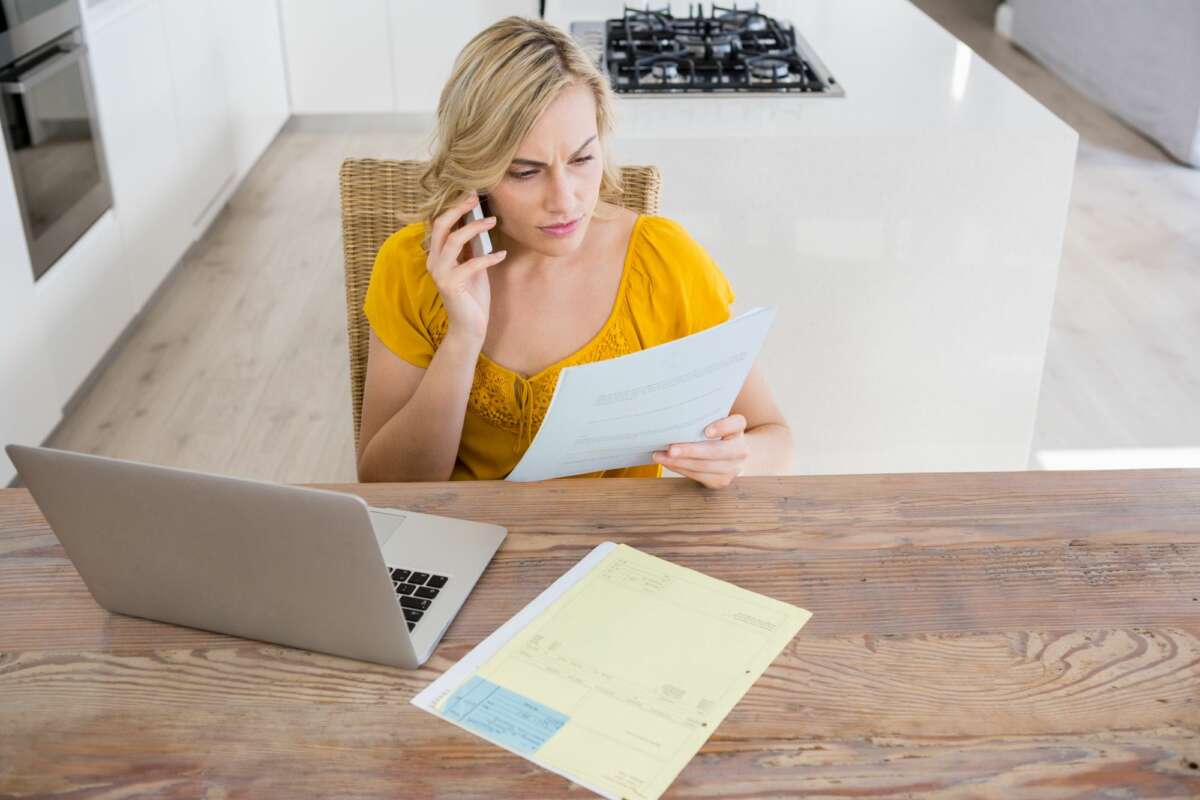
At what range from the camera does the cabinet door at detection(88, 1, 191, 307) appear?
124 inches

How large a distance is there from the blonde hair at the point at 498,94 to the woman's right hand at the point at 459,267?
0.04 m

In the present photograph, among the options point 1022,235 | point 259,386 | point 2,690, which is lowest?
point 259,386

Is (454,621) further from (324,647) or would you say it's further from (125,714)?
(125,714)

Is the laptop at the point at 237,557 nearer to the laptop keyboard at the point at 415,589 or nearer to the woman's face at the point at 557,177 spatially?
the laptop keyboard at the point at 415,589

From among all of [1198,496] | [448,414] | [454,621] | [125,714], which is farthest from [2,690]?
[1198,496]

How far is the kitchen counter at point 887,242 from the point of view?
2.25 meters

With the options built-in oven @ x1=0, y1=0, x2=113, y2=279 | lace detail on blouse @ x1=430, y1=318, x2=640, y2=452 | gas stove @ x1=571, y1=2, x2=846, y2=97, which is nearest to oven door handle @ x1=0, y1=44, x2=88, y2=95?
built-in oven @ x1=0, y1=0, x2=113, y2=279

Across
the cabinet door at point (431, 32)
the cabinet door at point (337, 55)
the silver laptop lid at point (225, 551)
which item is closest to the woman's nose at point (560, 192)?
the silver laptop lid at point (225, 551)

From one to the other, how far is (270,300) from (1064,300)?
7.71 ft

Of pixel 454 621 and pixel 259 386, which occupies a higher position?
pixel 454 621

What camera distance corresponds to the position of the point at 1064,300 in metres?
3.63

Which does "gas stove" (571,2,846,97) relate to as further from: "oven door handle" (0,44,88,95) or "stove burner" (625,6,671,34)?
"oven door handle" (0,44,88,95)

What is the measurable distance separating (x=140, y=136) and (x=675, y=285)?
7.66 feet

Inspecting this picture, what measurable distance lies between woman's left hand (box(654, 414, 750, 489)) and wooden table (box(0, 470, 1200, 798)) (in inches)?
1.1
